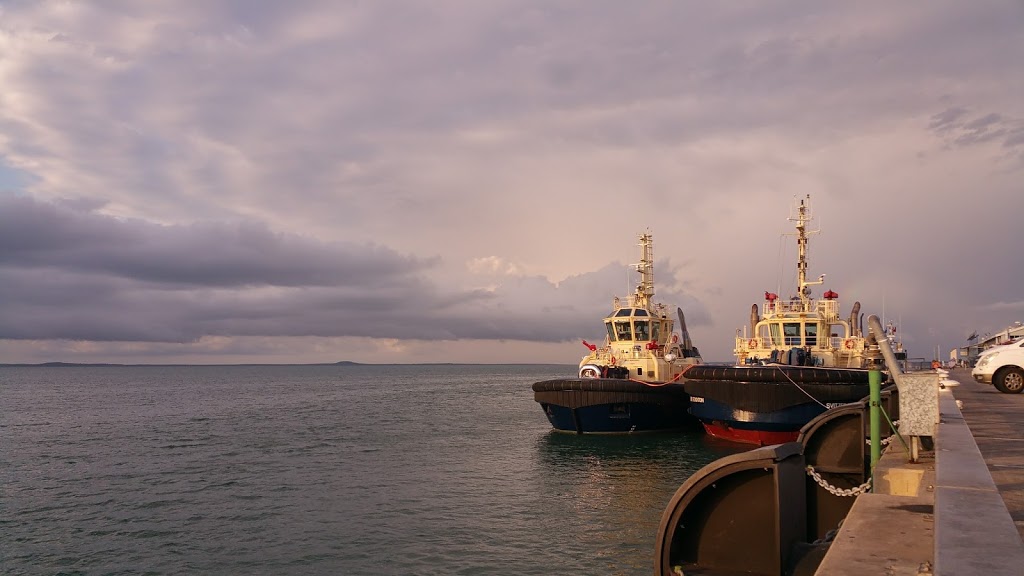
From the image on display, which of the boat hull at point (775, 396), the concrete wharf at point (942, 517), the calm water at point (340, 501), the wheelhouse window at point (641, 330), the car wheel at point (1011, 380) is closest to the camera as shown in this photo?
the concrete wharf at point (942, 517)

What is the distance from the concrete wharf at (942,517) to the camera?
2934 mm

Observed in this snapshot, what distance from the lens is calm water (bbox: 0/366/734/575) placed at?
1456 centimetres

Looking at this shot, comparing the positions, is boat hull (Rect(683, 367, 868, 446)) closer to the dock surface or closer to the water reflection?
the water reflection

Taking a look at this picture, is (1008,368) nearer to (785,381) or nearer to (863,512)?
(785,381)

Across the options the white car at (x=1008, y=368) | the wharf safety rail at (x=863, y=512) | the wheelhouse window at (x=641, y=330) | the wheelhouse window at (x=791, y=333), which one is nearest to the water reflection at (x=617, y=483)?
the wharf safety rail at (x=863, y=512)

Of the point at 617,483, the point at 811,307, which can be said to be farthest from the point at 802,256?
the point at 617,483

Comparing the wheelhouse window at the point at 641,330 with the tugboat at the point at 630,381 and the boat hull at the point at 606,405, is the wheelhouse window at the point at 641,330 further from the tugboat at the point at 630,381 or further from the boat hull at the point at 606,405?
the boat hull at the point at 606,405

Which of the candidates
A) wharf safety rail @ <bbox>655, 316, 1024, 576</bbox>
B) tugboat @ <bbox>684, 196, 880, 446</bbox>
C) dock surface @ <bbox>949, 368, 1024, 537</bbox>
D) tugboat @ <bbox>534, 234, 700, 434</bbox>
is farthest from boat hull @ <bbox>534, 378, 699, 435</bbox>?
wharf safety rail @ <bbox>655, 316, 1024, 576</bbox>

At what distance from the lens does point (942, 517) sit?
3564 millimetres

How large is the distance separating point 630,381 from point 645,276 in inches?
404

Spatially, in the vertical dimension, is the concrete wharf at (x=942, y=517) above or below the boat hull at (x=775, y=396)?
above

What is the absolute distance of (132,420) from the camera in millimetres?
52344

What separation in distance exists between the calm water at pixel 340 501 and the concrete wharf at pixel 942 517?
7105 millimetres

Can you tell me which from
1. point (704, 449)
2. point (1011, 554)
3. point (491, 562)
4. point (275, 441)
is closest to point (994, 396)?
point (704, 449)
